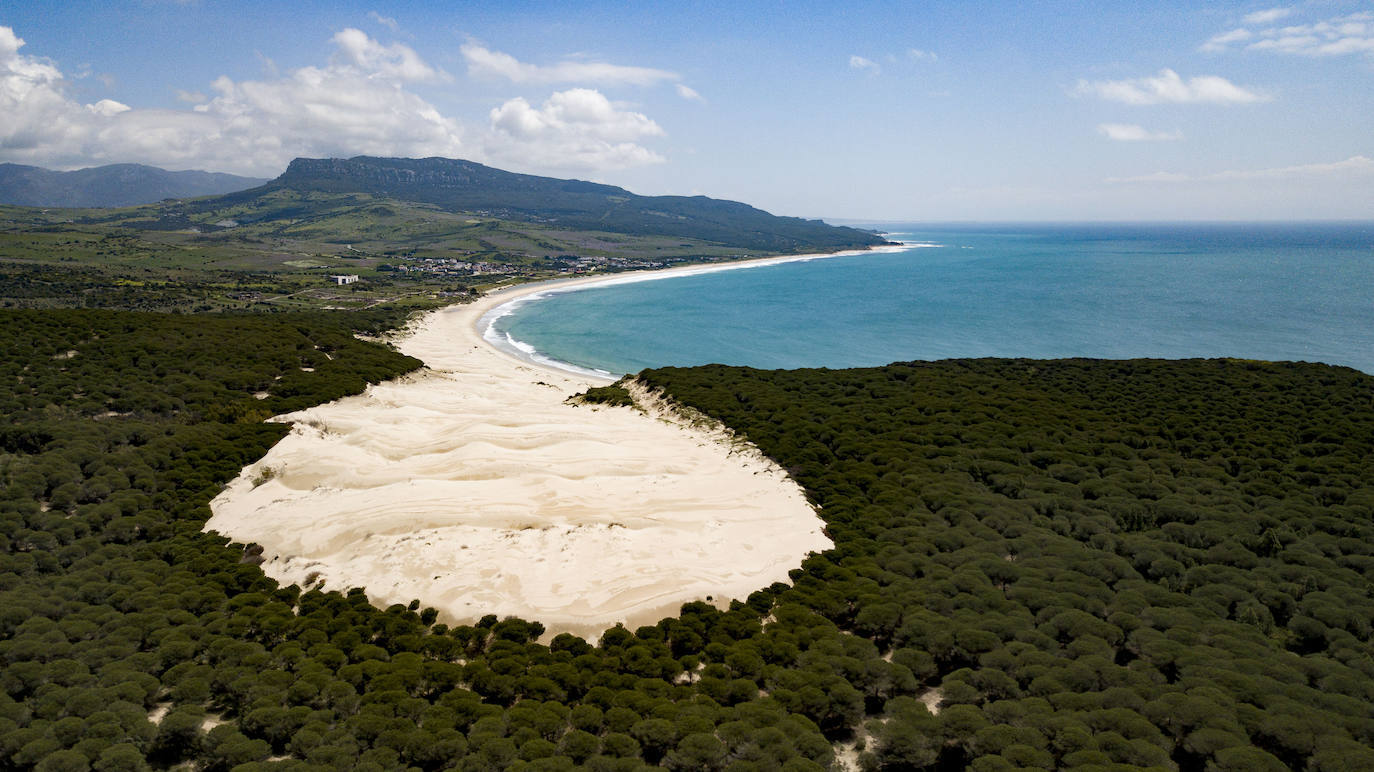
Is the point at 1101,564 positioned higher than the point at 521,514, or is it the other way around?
the point at 1101,564

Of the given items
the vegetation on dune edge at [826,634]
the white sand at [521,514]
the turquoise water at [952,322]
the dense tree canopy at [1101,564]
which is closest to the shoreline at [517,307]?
the turquoise water at [952,322]

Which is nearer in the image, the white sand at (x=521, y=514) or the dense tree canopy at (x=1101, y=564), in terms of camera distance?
the dense tree canopy at (x=1101, y=564)

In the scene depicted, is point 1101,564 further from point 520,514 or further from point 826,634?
point 520,514

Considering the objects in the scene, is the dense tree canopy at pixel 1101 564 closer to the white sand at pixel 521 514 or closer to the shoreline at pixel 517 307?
the white sand at pixel 521 514

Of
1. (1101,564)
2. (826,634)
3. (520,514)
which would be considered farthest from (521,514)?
(1101,564)

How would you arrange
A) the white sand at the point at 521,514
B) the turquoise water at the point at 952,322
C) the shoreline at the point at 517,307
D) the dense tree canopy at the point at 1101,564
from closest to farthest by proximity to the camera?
1. the dense tree canopy at the point at 1101,564
2. the white sand at the point at 521,514
3. the shoreline at the point at 517,307
4. the turquoise water at the point at 952,322

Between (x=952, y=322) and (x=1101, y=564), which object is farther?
(x=952, y=322)
